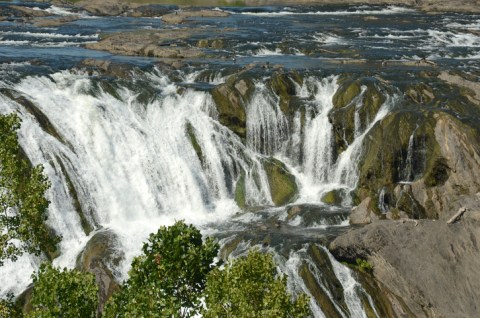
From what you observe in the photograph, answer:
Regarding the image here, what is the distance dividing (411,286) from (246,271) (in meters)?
14.4

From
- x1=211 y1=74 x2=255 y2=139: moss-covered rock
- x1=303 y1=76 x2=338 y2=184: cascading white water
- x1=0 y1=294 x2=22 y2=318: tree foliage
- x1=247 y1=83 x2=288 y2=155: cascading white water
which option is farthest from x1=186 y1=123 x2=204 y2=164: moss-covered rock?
x1=0 y1=294 x2=22 y2=318: tree foliage

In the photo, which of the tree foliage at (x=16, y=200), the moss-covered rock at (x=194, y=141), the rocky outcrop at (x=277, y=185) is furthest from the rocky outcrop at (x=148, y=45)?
the tree foliage at (x=16, y=200)

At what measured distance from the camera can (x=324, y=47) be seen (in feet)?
213

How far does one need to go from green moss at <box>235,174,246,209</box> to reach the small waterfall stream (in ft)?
0.97

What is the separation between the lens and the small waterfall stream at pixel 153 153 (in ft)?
114

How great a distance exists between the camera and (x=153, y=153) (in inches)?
1547

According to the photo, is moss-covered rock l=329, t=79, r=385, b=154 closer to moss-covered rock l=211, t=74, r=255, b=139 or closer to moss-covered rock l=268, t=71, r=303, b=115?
moss-covered rock l=268, t=71, r=303, b=115

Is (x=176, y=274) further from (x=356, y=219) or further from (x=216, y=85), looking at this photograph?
(x=216, y=85)

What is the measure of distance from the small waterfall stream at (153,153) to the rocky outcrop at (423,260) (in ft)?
34.7

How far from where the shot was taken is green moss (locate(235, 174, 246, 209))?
38.8 metres

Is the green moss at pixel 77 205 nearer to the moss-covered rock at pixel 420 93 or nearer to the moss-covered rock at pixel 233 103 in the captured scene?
the moss-covered rock at pixel 233 103

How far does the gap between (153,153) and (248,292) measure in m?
25.4

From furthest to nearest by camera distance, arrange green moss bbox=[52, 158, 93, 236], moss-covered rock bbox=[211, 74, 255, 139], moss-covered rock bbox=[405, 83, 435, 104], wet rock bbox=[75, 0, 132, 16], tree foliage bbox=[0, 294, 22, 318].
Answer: wet rock bbox=[75, 0, 132, 16] < moss-covered rock bbox=[405, 83, 435, 104] < moss-covered rock bbox=[211, 74, 255, 139] < green moss bbox=[52, 158, 93, 236] < tree foliage bbox=[0, 294, 22, 318]

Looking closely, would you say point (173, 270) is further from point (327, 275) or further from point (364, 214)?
point (364, 214)
